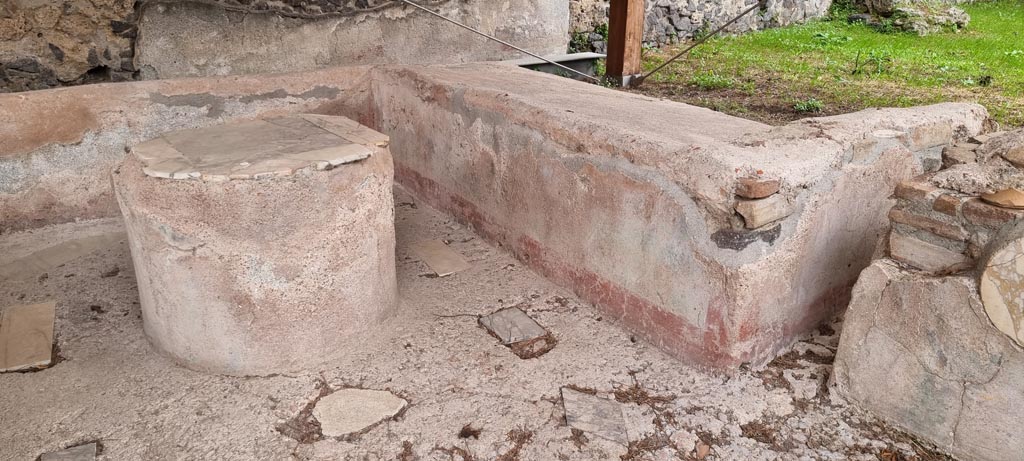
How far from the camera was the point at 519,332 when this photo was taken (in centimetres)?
256

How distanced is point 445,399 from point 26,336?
63.1 inches

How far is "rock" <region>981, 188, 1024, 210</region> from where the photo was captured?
1.75m

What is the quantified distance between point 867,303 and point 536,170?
1.32 m

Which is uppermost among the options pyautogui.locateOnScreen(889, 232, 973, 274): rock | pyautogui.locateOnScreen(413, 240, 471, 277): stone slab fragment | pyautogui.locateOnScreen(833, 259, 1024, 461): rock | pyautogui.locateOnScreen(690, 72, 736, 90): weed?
pyautogui.locateOnScreen(889, 232, 973, 274): rock

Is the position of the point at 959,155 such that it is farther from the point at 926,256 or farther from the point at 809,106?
the point at 809,106

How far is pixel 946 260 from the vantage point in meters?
1.90

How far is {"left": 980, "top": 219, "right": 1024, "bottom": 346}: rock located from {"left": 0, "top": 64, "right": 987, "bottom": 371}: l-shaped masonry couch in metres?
0.48

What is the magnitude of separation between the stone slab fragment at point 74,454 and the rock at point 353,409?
0.61m

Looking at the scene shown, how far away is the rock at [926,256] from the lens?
1.88 m

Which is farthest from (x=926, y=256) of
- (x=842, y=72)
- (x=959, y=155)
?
(x=842, y=72)

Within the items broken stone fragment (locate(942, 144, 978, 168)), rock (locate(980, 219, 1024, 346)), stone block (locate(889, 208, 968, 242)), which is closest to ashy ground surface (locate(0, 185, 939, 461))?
rock (locate(980, 219, 1024, 346))

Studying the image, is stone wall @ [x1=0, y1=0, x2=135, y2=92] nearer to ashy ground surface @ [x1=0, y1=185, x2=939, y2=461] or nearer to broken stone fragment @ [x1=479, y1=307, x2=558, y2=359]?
ashy ground surface @ [x1=0, y1=185, x2=939, y2=461]

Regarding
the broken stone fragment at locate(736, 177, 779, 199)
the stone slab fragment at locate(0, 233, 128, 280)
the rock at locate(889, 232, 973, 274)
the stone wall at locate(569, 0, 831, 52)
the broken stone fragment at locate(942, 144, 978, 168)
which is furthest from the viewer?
the stone wall at locate(569, 0, 831, 52)

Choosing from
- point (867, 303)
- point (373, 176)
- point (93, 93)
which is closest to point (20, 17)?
point (93, 93)
